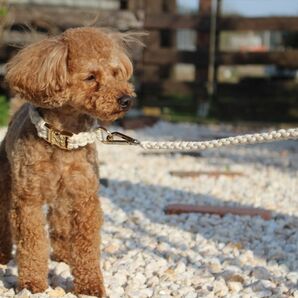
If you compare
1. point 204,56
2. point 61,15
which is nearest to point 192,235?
point 204,56

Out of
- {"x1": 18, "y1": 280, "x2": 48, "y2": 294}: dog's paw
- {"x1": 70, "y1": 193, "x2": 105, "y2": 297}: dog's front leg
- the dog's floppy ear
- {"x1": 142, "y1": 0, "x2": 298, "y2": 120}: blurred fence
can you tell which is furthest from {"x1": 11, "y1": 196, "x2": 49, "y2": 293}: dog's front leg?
{"x1": 142, "y1": 0, "x2": 298, "y2": 120}: blurred fence

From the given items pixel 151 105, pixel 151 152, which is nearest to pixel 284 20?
pixel 151 105

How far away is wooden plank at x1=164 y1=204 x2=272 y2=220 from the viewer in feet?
16.8

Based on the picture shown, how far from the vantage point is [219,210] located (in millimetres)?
5184

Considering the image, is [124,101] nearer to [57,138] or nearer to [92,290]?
[57,138]

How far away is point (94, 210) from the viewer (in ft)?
11.3

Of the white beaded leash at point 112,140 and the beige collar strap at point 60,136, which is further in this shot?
the beige collar strap at point 60,136

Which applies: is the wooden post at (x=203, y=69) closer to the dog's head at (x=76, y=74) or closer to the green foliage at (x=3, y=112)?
the green foliage at (x=3, y=112)

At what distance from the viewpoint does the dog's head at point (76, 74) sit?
3215mm

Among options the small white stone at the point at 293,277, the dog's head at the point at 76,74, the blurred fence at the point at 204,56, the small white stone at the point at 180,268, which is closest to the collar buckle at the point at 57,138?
the dog's head at the point at 76,74

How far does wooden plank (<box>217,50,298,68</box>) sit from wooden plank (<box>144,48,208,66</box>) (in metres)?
0.29

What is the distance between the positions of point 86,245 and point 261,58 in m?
8.13

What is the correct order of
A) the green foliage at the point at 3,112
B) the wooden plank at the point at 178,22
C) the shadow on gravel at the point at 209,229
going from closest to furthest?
the shadow on gravel at the point at 209,229 < the green foliage at the point at 3,112 < the wooden plank at the point at 178,22

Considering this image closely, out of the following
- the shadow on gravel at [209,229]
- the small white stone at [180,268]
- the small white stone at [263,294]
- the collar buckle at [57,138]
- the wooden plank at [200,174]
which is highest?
the collar buckle at [57,138]
